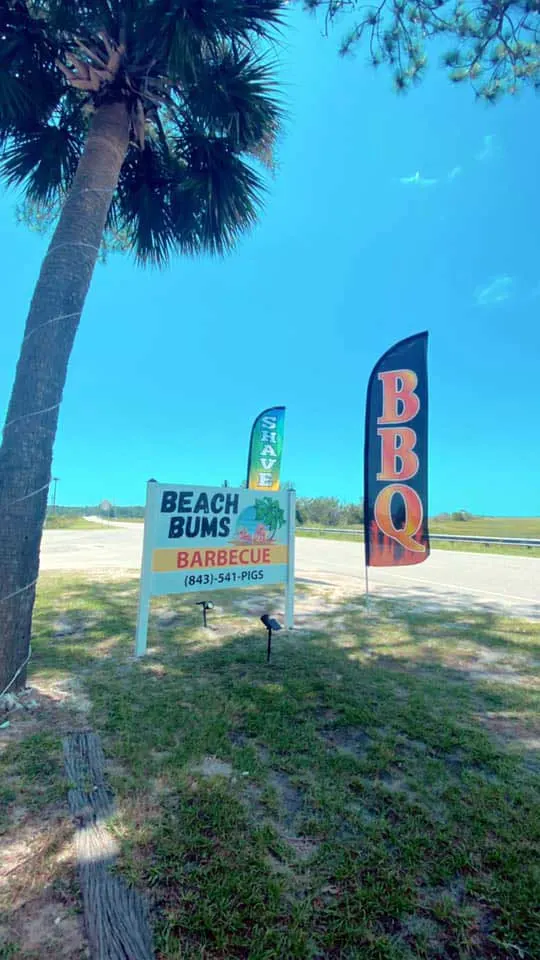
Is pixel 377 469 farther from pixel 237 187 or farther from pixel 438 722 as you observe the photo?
pixel 237 187

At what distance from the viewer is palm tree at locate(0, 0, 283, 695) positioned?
311 centimetres

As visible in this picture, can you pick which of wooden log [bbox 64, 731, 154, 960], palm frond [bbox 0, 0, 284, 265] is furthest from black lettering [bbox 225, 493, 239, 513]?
palm frond [bbox 0, 0, 284, 265]

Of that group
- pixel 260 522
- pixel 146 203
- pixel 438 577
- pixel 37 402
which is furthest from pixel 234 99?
pixel 438 577

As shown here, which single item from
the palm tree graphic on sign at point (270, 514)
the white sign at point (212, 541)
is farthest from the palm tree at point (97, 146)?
the palm tree graphic on sign at point (270, 514)

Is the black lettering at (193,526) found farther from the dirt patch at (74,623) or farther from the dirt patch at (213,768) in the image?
the dirt patch at (213,768)

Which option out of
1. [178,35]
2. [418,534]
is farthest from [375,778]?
[178,35]

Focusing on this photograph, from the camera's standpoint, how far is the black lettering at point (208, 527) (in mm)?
4398

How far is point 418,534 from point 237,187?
451cm

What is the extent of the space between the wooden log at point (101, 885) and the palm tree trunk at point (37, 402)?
3.74 feet

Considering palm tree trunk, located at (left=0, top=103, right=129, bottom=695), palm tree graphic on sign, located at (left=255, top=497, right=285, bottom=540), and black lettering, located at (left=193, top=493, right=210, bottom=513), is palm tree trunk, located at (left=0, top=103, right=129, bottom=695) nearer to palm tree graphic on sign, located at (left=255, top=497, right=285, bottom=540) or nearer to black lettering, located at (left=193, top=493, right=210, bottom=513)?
black lettering, located at (left=193, top=493, right=210, bottom=513)

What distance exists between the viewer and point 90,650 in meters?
4.34

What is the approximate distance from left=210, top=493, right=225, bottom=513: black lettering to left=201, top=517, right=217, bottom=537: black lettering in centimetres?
9

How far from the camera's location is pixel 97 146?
12.2ft

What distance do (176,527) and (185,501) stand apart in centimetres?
26
